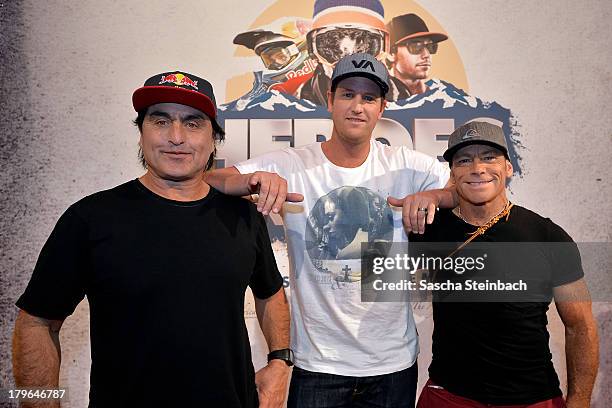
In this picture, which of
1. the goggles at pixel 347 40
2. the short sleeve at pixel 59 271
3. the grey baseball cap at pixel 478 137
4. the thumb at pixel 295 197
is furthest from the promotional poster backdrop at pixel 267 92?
the short sleeve at pixel 59 271

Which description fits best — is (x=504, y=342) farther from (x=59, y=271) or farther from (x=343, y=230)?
(x=59, y=271)

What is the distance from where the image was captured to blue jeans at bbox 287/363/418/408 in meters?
1.85

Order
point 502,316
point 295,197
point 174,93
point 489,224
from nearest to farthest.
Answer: point 174,93 → point 295,197 → point 502,316 → point 489,224

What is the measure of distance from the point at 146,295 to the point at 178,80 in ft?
2.06

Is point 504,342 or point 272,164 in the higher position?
point 272,164

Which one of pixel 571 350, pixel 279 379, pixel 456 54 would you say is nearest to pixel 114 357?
pixel 279 379

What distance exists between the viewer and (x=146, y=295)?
1.33m

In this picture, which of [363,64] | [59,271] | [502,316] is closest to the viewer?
[59,271]

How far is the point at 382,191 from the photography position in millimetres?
1943

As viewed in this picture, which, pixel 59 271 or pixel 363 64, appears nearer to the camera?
pixel 59 271

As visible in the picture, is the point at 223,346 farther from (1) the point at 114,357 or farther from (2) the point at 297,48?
(2) the point at 297,48

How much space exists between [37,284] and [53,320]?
0.12m

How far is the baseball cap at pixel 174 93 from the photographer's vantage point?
1.45 metres

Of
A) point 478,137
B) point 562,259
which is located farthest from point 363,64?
point 562,259
